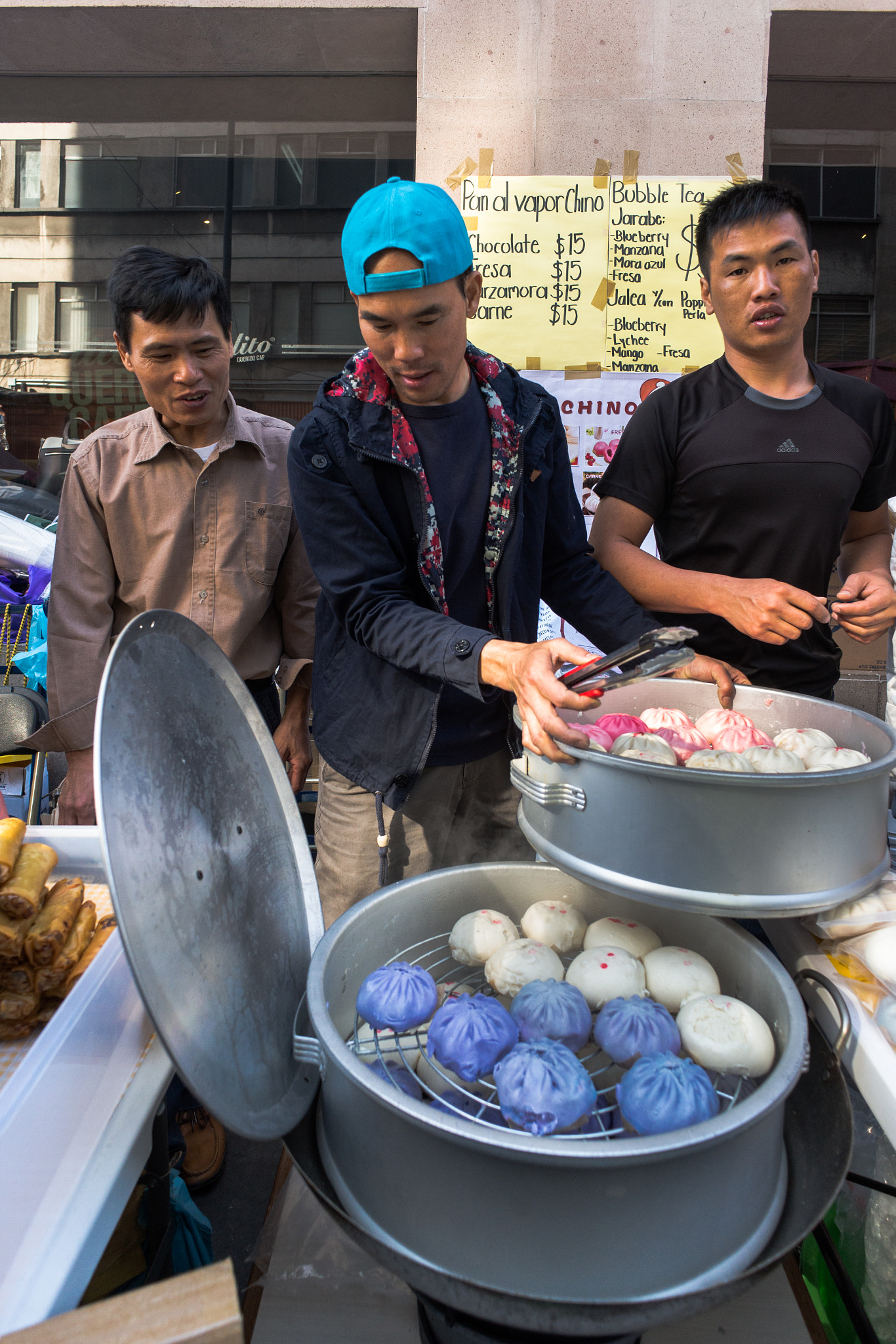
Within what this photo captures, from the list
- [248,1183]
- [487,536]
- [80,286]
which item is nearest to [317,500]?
[487,536]

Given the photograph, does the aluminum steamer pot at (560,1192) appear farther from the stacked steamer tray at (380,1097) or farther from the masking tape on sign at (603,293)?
the masking tape on sign at (603,293)

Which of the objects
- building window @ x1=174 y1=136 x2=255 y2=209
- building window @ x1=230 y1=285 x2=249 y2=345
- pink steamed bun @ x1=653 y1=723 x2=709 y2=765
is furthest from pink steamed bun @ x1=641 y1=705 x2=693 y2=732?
building window @ x1=174 y1=136 x2=255 y2=209

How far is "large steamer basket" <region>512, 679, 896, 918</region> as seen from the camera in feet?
3.00

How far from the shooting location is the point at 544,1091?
31.6 inches

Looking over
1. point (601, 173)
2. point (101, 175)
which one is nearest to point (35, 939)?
point (601, 173)

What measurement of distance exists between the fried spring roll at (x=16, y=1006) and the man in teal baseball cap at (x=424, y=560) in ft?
2.18

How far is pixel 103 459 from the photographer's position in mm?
A: 1892

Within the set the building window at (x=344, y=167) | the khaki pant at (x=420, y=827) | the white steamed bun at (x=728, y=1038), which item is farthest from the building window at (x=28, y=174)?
the white steamed bun at (x=728, y=1038)

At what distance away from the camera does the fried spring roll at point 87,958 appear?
1.04 meters

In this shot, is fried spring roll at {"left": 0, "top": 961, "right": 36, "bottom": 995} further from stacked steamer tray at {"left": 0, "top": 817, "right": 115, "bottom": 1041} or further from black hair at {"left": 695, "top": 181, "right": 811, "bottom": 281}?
black hair at {"left": 695, "top": 181, "right": 811, "bottom": 281}

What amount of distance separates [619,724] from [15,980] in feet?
2.89

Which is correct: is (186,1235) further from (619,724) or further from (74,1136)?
(619,724)

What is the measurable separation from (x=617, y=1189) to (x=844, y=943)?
57 centimetres

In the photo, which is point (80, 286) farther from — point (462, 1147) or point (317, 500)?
point (462, 1147)
